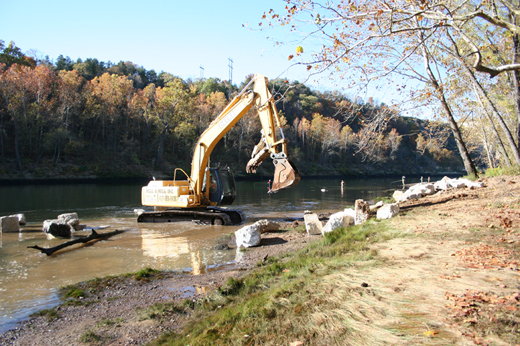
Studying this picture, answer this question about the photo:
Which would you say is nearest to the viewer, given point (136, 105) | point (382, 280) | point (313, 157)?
point (382, 280)

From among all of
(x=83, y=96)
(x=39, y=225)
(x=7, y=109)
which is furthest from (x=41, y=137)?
(x=39, y=225)

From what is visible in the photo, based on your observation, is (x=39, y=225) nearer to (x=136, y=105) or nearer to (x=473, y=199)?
(x=473, y=199)

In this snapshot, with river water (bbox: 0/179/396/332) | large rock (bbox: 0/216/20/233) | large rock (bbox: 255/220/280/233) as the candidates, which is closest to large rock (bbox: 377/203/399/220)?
large rock (bbox: 255/220/280/233)

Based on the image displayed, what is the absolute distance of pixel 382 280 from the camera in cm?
401

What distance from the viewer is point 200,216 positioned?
13547 mm

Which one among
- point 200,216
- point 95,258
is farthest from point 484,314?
point 200,216

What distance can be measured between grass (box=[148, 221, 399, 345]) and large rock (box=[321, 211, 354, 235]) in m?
2.62

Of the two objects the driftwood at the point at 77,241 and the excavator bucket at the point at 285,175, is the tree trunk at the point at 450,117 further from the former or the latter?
the driftwood at the point at 77,241

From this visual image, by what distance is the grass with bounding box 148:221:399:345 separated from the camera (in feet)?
10.2

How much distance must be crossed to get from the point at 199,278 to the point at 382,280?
11.6ft

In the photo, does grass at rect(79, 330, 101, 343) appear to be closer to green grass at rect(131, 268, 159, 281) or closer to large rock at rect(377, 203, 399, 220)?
green grass at rect(131, 268, 159, 281)

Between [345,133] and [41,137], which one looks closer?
[41,137]

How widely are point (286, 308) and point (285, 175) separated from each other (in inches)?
243

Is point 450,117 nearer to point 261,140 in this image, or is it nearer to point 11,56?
point 261,140
